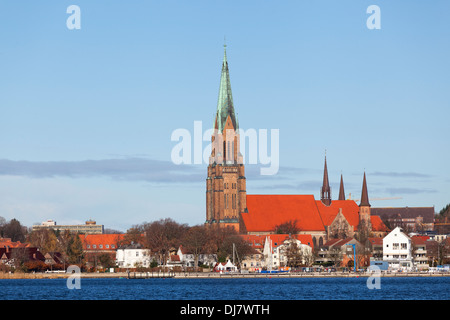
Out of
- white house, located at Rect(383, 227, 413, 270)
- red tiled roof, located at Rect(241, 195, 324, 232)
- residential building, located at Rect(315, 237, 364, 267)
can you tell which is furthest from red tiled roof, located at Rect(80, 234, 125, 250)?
white house, located at Rect(383, 227, 413, 270)

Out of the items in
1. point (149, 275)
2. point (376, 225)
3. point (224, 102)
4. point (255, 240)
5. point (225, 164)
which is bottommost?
point (149, 275)

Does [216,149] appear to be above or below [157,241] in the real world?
above

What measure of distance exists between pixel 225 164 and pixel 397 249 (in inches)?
1186

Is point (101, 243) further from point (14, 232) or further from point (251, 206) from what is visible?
point (14, 232)

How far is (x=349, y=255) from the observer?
127 m

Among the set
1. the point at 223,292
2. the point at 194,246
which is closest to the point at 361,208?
A: the point at 194,246

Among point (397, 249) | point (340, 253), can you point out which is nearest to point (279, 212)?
point (340, 253)

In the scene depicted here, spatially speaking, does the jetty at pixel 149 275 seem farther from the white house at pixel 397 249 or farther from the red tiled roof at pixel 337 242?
the white house at pixel 397 249

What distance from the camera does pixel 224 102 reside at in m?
137

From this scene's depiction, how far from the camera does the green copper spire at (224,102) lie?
447 feet
